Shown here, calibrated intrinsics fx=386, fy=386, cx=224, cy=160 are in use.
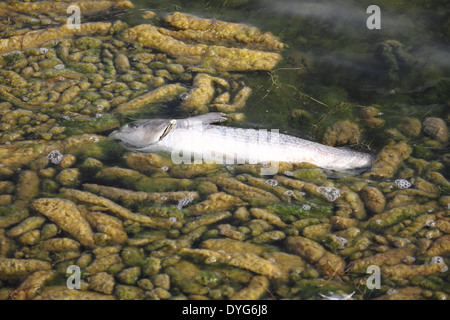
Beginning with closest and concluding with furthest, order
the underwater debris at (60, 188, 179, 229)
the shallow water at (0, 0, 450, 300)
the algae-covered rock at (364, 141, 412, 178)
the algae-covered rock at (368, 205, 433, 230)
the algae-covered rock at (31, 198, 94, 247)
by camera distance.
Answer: the shallow water at (0, 0, 450, 300) → the algae-covered rock at (31, 198, 94, 247) → the underwater debris at (60, 188, 179, 229) → the algae-covered rock at (368, 205, 433, 230) → the algae-covered rock at (364, 141, 412, 178)

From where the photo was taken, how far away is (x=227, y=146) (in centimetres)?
455

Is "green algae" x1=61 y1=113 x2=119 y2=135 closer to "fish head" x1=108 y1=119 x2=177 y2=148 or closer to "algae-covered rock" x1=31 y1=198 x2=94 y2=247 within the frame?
"fish head" x1=108 y1=119 x2=177 y2=148

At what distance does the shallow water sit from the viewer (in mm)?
3211

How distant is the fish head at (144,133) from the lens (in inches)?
181

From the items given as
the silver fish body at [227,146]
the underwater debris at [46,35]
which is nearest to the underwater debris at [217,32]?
the underwater debris at [46,35]

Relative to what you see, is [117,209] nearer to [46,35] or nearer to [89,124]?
[89,124]

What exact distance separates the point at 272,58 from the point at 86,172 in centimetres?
315

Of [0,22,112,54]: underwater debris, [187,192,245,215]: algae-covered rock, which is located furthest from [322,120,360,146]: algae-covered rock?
[0,22,112,54]: underwater debris

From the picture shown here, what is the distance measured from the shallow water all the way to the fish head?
159mm

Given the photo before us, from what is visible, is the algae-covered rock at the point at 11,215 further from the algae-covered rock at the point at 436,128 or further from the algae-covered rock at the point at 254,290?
the algae-covered rock at the point at 436,128

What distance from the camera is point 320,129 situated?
16.4ft

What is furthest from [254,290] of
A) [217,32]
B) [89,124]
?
[217,32]

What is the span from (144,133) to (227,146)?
101 centimetres
